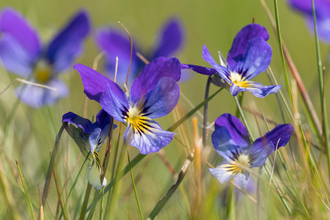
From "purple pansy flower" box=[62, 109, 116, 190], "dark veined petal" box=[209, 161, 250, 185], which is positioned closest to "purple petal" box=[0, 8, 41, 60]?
"purple pansy flower" box=[62, 109, 116, 190]

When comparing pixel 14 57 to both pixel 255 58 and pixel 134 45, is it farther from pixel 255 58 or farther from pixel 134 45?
pixel 255 58

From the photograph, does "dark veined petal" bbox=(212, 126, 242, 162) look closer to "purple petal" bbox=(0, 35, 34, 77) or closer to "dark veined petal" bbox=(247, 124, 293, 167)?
"dark veined petal" bbox=(247, 124, 293, 167)

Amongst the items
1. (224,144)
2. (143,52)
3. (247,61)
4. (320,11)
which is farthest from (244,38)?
(143,52)

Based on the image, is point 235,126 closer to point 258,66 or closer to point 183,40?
point 258,66

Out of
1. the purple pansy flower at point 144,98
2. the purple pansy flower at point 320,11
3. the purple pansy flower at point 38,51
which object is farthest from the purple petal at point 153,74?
the purple pansy flower at point 320,11

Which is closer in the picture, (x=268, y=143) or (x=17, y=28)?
(x=268, y=143)
